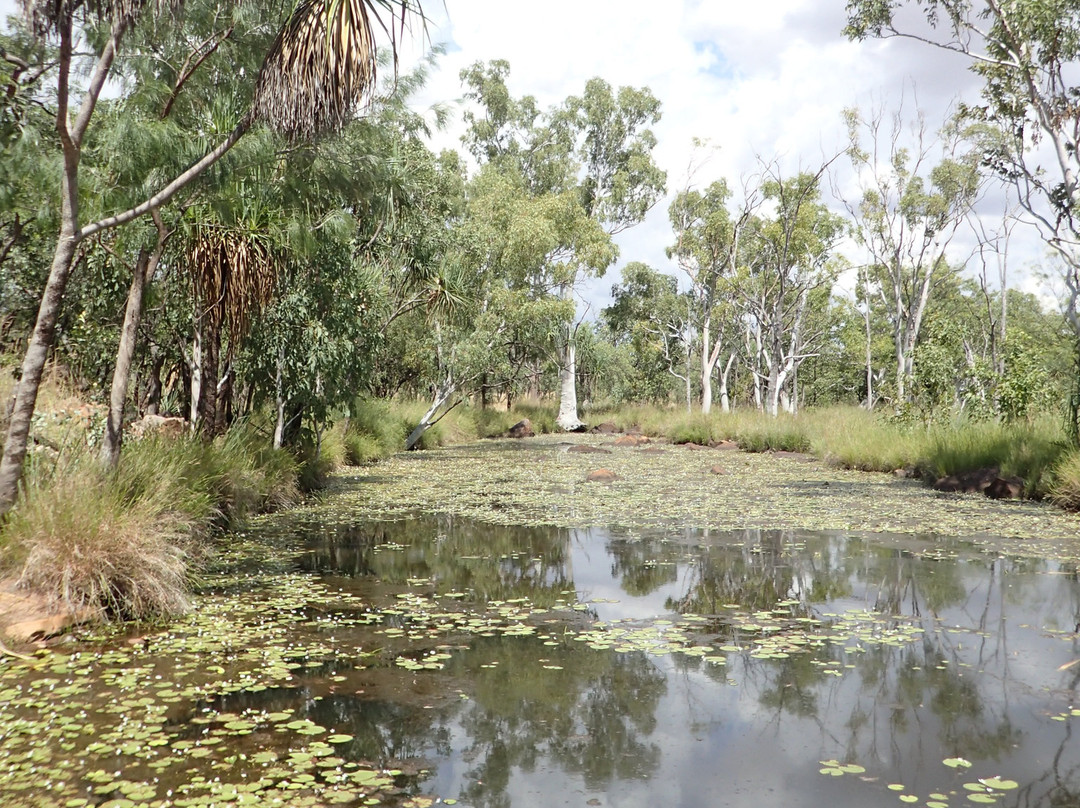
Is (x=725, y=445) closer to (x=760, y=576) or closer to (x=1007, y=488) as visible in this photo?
(x=1007, y=488)

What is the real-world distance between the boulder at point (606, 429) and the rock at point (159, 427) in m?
25.8

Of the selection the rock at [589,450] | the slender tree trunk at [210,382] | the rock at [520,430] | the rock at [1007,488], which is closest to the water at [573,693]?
the slender tree trunk at [210,382]

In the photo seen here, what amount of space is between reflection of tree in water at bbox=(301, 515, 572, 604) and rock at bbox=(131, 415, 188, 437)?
2.19m

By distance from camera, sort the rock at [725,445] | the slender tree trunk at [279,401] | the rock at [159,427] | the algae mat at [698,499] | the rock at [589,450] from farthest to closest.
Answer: the rock at [725,445] → the rock at [589,450] → the slender tree trunk at [279,401] → the algae mat at [698,499] → the rock at [159,427]

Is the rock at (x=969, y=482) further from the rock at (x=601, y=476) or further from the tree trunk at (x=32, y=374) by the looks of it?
the tree trunk at (x=32, y=374)

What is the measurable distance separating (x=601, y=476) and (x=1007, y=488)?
718 cm

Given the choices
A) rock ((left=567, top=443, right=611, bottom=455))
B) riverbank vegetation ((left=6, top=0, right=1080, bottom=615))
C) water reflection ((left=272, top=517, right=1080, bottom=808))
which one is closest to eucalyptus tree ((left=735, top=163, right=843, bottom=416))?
riverbank vegetation ((left=6, top=0, right=1080, bottom=615))

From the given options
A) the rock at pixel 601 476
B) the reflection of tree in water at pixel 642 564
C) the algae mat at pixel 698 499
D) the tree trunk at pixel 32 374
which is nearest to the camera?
the tree trunk at pixel 32 374

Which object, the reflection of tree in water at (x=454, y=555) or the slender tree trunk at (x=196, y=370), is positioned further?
the slender tree trunk at (x=196, y=370)

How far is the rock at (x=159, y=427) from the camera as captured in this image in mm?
10094

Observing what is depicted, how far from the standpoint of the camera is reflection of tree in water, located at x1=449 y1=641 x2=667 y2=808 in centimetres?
402

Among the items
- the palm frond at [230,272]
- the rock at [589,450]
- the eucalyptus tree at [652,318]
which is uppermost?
the eucalyptus tree at [652,318]

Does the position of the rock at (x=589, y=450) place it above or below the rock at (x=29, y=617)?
above

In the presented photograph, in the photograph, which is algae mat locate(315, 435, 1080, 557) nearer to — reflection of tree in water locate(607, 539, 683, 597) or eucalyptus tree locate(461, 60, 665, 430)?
reflection of tree in water locate(607, 539, 683, 597)
